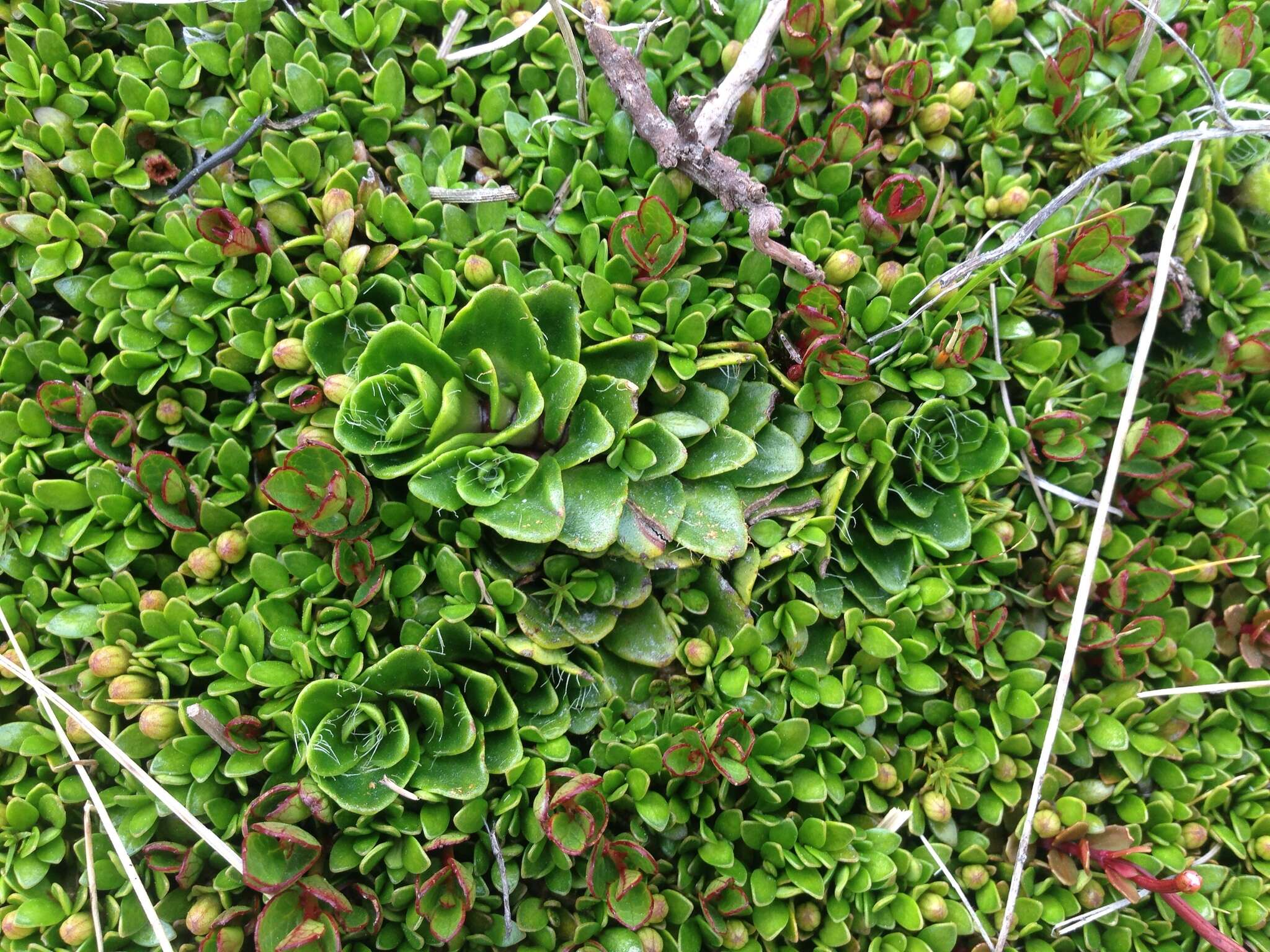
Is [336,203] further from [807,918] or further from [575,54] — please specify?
[807,918]

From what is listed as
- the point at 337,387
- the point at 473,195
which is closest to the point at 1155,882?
the point at 337,387

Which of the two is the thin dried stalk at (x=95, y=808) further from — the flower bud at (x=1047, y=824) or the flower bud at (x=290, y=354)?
the flower bud at (x=1047, y=824)

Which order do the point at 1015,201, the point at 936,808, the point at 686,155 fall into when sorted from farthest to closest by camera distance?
1. the point at 1015,201
2. the point at 686,155
3. the point at 936,808

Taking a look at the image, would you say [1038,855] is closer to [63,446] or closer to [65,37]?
[63,446]

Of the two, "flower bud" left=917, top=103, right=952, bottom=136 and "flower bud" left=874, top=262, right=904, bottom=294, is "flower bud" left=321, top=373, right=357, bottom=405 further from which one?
"flower bud" left=917, top=103, right=952, bottom=136

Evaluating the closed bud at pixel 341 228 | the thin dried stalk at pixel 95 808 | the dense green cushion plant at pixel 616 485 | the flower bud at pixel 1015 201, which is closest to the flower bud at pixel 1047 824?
the dense green cushion plant at pixel 616 485

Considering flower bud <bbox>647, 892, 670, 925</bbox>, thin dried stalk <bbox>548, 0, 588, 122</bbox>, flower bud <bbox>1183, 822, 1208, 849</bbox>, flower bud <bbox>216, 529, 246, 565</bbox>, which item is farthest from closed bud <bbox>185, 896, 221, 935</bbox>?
flower bud <bbox>1183, 822, 1208, 849</bbox>
